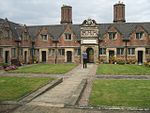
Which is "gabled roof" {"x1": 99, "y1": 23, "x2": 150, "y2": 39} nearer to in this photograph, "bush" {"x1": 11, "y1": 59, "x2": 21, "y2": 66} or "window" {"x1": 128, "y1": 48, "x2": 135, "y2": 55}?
"window" {"x1": 128, "y1": 48, "x2": 135, "y2": 55}

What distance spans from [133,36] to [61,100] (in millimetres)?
35464

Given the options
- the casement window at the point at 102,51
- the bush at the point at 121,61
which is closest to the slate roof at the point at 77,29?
the casement window at the point at 102,51

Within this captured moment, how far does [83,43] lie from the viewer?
158 feet

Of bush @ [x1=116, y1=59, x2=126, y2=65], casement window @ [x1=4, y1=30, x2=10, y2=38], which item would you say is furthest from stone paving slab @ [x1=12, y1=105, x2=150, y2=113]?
bush @ [x1=116, y1=59, x2=126, y2=65]

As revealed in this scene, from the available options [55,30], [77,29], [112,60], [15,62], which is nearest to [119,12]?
[77,29]

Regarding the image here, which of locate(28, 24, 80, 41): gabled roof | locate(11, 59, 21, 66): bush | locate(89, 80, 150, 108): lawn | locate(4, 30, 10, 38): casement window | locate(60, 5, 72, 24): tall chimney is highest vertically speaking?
locate(60, 5, 72, 24): tall chimney

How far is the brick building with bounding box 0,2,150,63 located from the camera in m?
47.3

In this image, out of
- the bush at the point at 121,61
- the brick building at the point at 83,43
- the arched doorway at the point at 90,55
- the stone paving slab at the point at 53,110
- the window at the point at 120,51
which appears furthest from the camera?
the arched doorway at the point at 90,55

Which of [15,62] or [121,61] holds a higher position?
[121,61]

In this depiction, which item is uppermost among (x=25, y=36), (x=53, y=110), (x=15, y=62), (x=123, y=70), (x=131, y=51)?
(x=25, y=36)

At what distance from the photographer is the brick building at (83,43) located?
4734cm

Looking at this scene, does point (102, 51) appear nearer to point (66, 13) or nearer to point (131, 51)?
point (131, 51)

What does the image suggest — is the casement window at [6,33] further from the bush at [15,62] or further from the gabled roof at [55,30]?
the gabled roof at [55,30]

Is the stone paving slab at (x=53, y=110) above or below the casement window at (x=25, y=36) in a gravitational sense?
below
